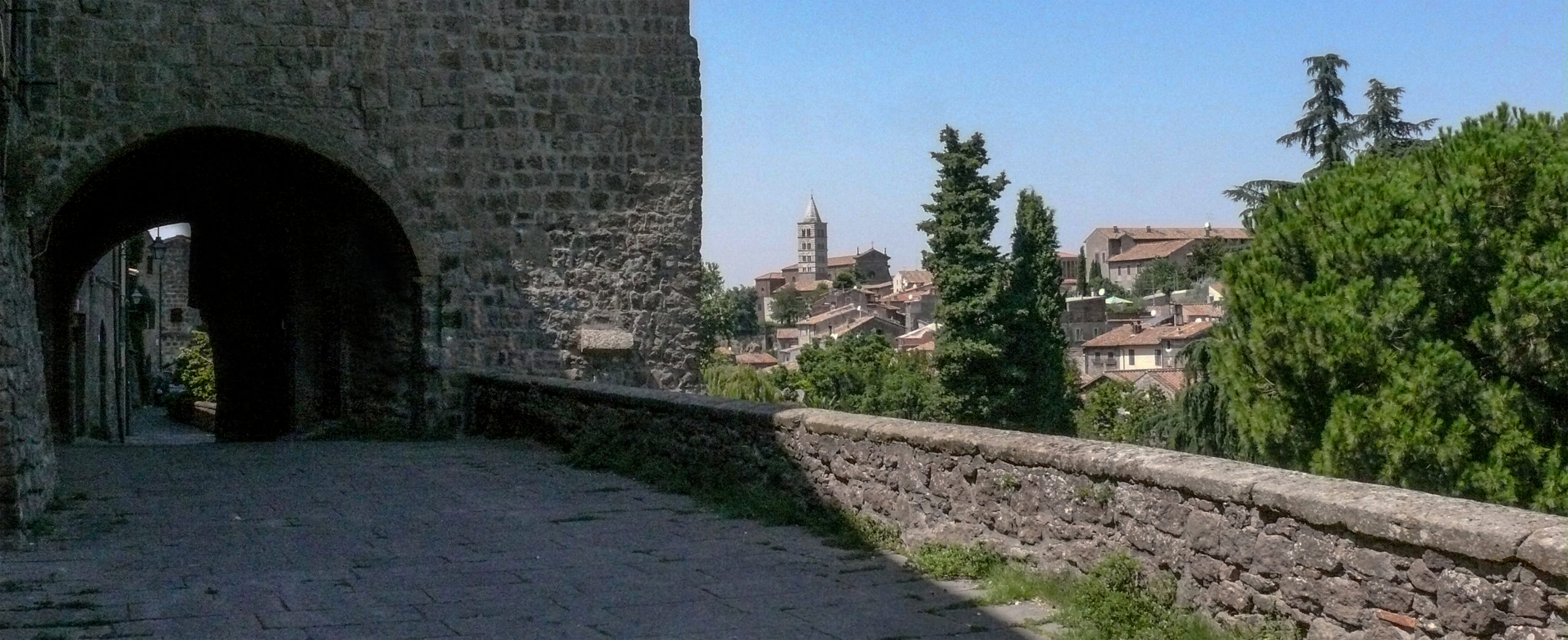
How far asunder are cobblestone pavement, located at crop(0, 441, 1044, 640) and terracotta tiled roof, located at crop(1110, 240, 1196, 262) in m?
125

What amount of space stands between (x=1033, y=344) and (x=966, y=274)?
3106 mm

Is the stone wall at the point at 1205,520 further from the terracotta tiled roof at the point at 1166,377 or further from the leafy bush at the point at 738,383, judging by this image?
the terracotta tiled roof at the point at 1166,377

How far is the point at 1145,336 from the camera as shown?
273ft

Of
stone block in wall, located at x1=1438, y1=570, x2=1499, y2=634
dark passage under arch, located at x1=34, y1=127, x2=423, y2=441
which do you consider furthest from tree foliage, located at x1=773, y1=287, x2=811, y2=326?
stone block in wall, located at x1=1438, y1=570, x2=1499, y2=634

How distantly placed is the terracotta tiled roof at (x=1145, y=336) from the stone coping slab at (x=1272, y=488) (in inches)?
2795

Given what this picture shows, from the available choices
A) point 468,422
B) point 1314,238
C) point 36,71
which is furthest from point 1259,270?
point 36,71

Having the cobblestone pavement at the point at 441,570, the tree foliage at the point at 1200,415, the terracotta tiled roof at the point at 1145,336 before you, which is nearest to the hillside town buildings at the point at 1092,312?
the terracotta tiled roof at the point at 1145,336

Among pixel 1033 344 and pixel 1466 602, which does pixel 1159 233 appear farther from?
pixel 1466 602

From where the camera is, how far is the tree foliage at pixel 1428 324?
70.5ft

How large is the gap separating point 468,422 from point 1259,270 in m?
16.7

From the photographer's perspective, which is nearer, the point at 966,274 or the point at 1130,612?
the point at 1130,612

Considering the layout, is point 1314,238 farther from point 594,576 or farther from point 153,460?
point 594,576

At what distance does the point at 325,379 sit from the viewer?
650 inches

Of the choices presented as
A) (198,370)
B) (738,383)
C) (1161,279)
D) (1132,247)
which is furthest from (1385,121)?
(1132,247)
